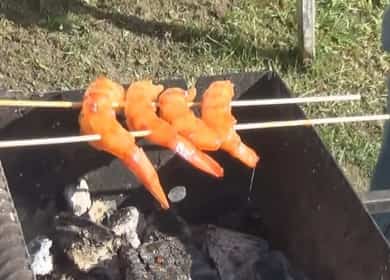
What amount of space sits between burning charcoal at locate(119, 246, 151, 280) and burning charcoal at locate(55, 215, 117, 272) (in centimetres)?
5

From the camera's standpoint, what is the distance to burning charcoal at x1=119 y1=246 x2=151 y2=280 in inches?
95.9

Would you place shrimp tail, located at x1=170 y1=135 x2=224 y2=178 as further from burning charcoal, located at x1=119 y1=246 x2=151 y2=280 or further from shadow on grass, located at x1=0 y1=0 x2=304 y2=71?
shadow on grass, located at x1=0 y1=0 x2=304 y2=71

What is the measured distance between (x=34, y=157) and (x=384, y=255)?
1.03 m

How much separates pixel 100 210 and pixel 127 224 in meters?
0.11

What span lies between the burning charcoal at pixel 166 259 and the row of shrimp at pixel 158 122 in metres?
0.17

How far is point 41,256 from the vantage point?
2553 millimetres

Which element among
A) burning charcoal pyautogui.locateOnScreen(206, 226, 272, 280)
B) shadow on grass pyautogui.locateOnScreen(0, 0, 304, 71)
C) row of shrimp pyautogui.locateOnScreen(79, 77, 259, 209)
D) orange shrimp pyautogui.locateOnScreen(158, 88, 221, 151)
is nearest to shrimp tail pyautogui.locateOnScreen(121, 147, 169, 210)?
row of shrimp pyautogui.locateOnScreen(79, 77, 259, 209)

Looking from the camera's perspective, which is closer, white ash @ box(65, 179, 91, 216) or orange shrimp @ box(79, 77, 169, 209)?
orange shrimp @ box(79, 77, 169, 209)

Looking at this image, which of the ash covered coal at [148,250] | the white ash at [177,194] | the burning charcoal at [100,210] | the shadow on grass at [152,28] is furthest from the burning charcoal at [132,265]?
the shadow on grass at [152,28]

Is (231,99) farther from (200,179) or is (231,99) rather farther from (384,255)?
(384,255)

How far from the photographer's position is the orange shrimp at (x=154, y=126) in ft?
7.75

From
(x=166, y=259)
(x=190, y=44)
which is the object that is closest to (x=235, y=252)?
(x=166, y=259)

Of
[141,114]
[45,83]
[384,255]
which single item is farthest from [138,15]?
[384,255]

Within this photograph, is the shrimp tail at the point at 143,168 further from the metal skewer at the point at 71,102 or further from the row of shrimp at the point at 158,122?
the metal skewer at the point at 71,102
